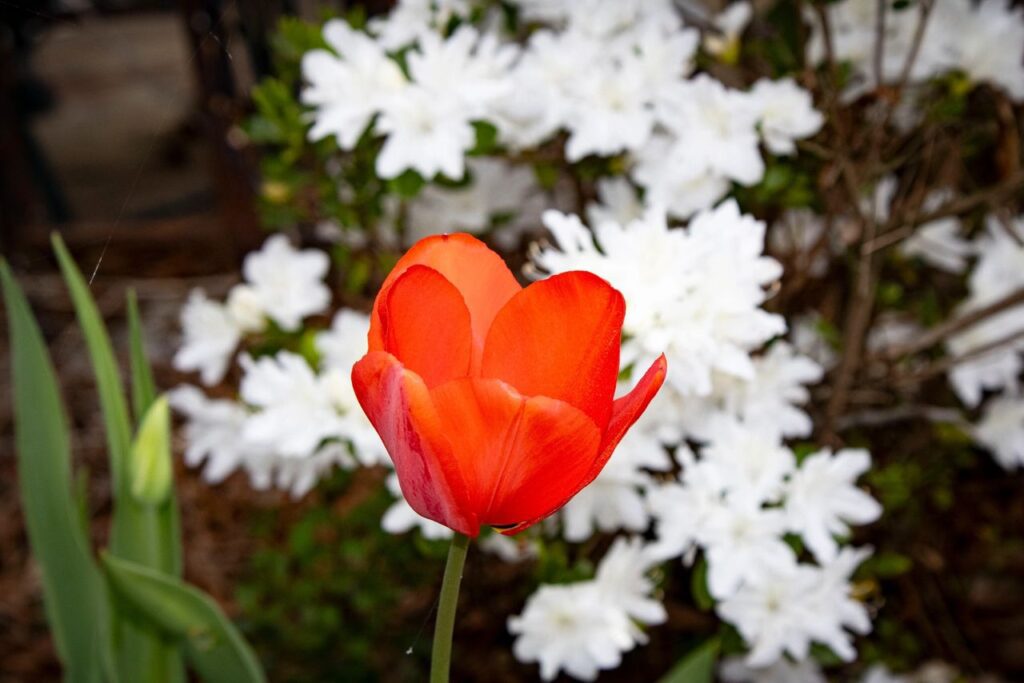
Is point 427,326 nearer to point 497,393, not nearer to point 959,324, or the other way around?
point 497,393

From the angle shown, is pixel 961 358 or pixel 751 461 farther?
pixel 961 358

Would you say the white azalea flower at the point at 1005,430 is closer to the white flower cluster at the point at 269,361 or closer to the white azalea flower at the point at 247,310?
the white flower cluster at the point at 269,361

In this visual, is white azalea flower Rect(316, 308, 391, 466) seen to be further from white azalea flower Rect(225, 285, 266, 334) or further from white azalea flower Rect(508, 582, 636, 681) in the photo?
white azalea flower Rect(508, 582, 636, 681)

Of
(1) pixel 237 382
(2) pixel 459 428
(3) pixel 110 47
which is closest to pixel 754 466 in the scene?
(2) pixel 459 428

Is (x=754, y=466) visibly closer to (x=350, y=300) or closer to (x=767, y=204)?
(x=767, y=204)

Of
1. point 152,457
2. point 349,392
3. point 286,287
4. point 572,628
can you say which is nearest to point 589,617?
point 572,628

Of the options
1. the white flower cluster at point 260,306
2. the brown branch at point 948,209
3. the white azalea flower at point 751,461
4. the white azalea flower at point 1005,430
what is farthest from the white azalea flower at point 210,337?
the white azalea flower at point 1005,430
